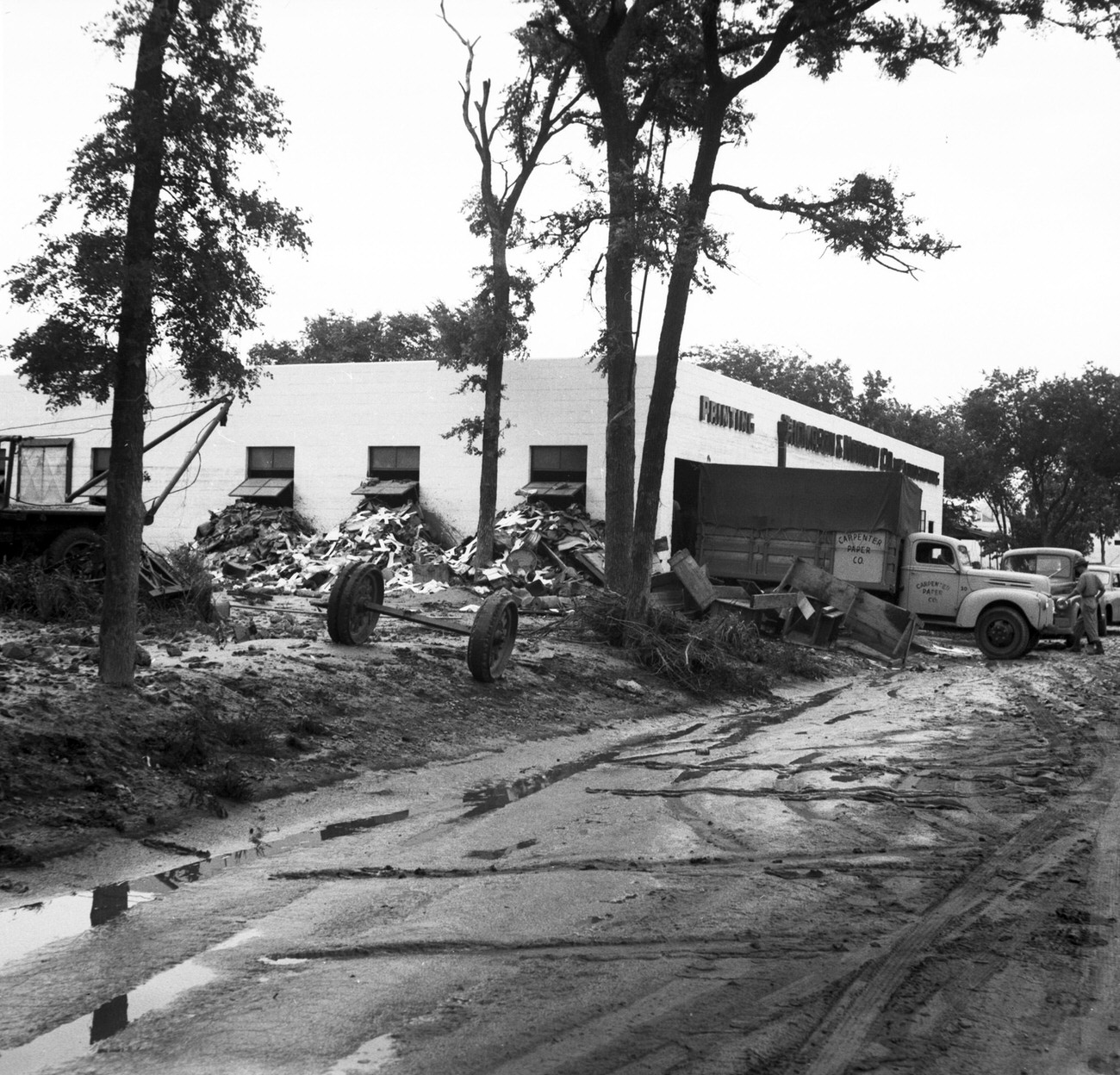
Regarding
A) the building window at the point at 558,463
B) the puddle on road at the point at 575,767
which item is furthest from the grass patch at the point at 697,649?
the building window at the point at 558,463

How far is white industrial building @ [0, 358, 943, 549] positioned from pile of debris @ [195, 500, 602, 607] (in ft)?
2.47

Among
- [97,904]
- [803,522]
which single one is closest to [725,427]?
[803,522]

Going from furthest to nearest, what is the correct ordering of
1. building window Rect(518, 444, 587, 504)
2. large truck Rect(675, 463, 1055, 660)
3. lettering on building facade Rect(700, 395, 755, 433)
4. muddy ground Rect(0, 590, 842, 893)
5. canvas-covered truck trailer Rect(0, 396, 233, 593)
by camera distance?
lettering on building facade Rect(700, 395, 755, 433)
building window Rect(518, 444, 587, 504)
large truck Rect(675, 463, 1055, 660)
canvas-covered truck trailer Rect(0, 396, 233, 593)
muddy ground Rect(0, 590, 842, 893)

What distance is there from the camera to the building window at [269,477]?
29.8m

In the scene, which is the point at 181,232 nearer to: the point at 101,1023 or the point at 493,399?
the point at 101,1023

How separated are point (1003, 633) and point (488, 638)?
12.8 m

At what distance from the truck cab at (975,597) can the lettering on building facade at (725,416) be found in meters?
6.76

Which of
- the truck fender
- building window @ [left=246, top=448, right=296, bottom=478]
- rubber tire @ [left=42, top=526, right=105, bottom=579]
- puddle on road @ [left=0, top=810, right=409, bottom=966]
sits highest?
building window @ [left=246, top=448, right=296, bottom=478]

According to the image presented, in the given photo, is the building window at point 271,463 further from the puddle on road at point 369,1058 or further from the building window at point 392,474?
the puddle on road at point 369,1058

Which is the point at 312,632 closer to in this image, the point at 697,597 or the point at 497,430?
the point at 697,597

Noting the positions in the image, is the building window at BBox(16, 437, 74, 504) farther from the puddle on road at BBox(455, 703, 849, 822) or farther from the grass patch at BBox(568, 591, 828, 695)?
the puddle on road at BBox(455, 703, 849, 822)

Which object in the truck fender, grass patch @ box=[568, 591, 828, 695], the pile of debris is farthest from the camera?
the pile of debris

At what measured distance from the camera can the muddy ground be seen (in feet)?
23.0

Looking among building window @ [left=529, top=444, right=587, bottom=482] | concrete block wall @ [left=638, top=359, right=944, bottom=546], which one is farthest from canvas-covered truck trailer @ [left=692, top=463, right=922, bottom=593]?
building window @ [left=529, top=444, right=587, bottom=482]
